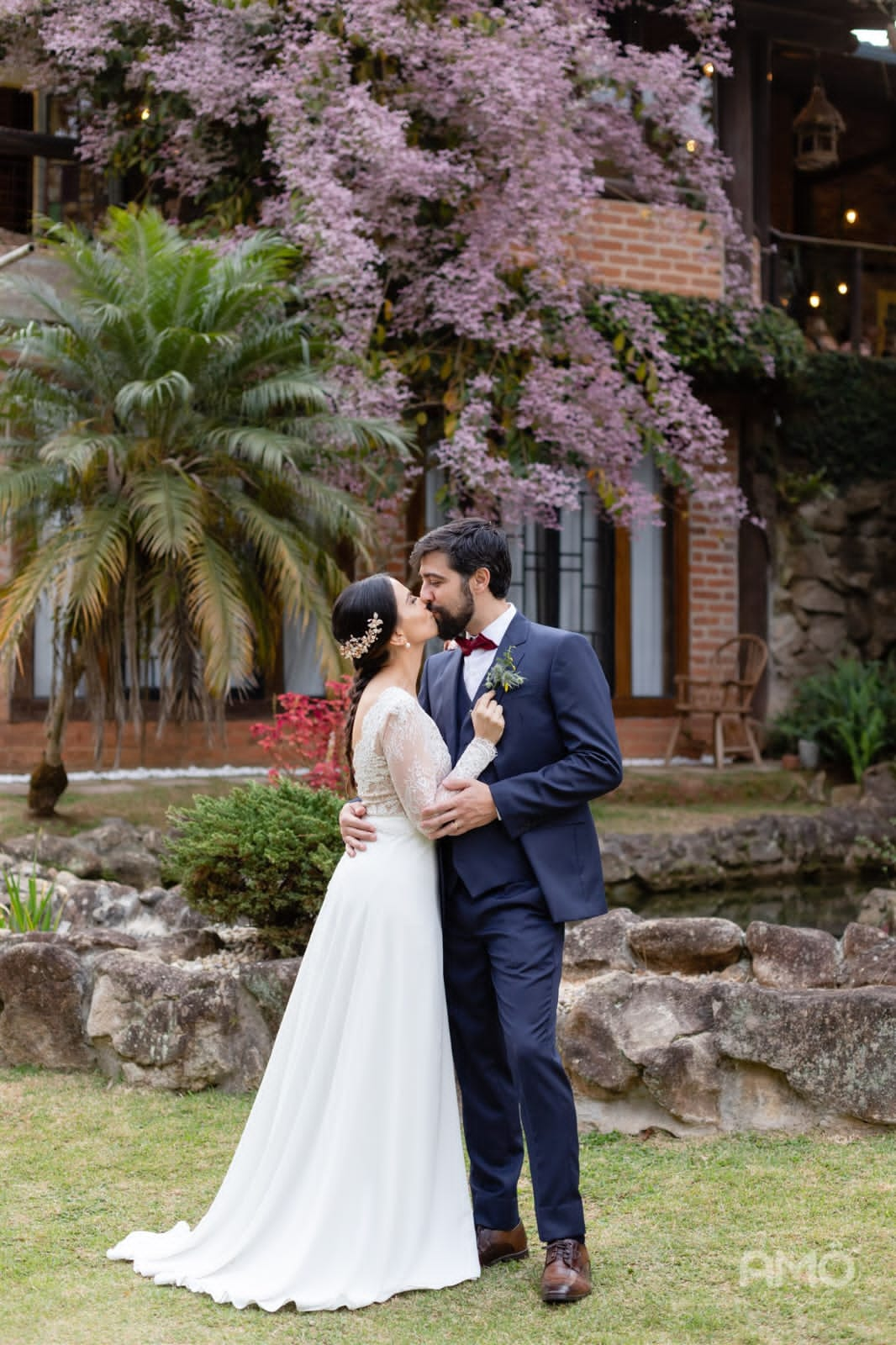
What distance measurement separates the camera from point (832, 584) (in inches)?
559

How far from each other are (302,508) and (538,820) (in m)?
5.79

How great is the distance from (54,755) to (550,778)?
19.5 feet

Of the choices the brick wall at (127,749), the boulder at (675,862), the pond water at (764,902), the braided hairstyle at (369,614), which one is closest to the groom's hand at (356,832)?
the braided hairstyle at (369,614)

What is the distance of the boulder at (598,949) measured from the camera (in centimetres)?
582

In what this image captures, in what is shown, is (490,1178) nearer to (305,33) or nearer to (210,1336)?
(210,1336)

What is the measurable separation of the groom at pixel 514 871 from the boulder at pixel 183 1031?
1.50 meters

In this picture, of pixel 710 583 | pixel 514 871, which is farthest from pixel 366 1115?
pixel 710 583

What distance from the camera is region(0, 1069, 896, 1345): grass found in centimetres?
314

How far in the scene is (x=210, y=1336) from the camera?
123 inches

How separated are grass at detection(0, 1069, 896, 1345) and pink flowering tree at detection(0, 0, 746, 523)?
19.6 feet

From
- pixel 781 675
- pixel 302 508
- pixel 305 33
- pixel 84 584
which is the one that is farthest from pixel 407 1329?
pixel 781 675

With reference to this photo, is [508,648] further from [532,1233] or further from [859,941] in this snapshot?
[859,941]

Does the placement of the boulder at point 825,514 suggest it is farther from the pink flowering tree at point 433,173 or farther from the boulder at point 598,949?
the boulder at point 598,949

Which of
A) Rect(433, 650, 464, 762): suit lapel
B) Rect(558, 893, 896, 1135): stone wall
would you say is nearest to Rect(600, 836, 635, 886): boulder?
Rect(558, 893, 896, 1135): stone wall
